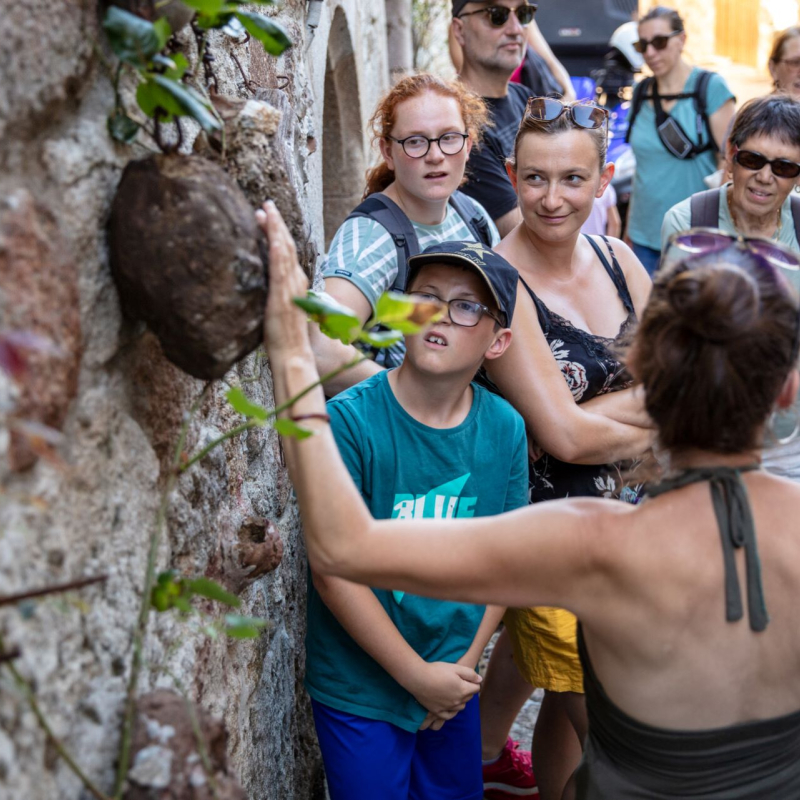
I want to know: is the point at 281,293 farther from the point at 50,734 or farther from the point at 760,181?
the point at 760,181

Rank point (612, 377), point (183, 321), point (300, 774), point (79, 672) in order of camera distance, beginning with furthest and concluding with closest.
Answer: point (300, 774), point (612, 377), point (183, 321), point (79, 672)

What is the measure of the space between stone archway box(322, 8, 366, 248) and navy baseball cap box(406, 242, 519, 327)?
271 cm

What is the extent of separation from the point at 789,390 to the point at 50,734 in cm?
99

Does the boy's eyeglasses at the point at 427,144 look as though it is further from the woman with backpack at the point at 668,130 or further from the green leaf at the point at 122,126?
the woman with backpack at the point at 668,130

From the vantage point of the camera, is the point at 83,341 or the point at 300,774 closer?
the point at 83,341

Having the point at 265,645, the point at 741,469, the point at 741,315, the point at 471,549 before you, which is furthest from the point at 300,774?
the point at 741,315

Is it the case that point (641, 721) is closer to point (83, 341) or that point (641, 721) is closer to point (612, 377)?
point (83, 341)

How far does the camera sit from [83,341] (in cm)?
109

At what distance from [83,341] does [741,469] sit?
86 cm

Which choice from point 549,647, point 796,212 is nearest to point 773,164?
point 796,212

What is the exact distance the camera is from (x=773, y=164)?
9.39 ft

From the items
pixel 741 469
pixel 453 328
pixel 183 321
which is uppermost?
pixel 183 321

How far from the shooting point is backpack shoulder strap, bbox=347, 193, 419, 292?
2334 millimetres

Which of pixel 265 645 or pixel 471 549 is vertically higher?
pixel 471 549
